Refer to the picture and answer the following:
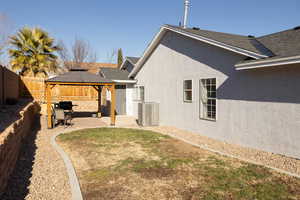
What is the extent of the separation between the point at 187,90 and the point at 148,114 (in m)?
3.17

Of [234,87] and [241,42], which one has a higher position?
[241,42]

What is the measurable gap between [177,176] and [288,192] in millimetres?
2371

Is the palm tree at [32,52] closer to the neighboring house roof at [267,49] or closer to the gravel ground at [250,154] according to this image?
the neighboring house roof at [267,49]

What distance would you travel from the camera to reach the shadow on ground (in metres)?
4.27

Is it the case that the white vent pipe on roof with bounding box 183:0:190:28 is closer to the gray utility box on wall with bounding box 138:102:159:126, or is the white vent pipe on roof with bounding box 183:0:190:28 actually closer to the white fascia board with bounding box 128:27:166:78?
the white fascia board with bounding box 128:27:166:78

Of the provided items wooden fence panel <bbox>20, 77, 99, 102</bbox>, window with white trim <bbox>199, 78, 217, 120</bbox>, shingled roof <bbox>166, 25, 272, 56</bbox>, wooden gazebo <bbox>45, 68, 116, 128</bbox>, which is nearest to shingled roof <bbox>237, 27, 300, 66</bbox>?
shingled roof <bbox>166, 25, 272, 56</bbox>

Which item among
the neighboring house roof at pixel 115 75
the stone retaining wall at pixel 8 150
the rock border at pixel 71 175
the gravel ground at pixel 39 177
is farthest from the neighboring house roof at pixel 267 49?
the neighboring house roof at pixel 115 75

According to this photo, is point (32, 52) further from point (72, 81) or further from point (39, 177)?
point (39, 177)

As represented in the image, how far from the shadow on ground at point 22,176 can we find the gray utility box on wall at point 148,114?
6436mm

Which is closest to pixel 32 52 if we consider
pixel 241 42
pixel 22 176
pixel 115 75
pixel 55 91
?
pixel 55 91

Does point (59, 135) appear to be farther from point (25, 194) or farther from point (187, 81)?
point (187, 81)

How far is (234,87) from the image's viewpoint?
27.5 feet

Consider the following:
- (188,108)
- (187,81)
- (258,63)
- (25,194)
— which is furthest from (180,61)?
(25,194)

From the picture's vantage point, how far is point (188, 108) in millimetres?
11102
